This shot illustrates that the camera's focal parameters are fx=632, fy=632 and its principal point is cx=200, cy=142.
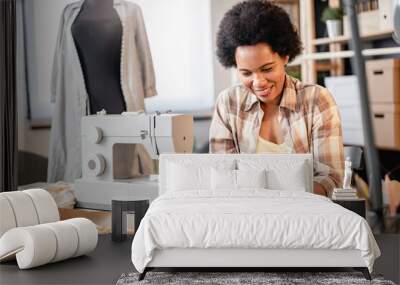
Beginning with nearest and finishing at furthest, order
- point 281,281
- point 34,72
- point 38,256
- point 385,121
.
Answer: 1. point 281,281
2. point 38,256
3. point 385,121
4. point 34,72

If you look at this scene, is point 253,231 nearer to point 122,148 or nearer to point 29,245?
point 29,245

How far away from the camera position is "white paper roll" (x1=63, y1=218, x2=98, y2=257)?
374 cm

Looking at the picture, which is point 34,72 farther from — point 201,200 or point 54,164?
point 201,200

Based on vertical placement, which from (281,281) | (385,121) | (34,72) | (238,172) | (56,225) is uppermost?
(34,72)

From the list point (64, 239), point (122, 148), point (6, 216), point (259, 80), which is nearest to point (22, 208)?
point (6, 216)

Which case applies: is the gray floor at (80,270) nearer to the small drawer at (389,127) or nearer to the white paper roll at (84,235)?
the white paper roll at (84,235)

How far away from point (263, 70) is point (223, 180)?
90 centimetres

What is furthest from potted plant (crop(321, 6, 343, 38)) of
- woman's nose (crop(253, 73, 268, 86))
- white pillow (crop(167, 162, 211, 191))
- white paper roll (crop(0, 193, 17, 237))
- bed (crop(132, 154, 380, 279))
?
white paper roll (crop(0, 193, 17, 237))

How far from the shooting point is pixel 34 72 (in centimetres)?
479

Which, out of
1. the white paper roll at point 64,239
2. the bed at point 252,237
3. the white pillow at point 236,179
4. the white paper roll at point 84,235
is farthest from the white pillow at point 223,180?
the white paper roll at point 64,239

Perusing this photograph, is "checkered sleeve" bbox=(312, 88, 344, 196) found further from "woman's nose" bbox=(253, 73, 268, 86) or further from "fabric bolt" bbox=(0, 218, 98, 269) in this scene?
"fabric bolt" bbox=(0, 218, 98, 269)

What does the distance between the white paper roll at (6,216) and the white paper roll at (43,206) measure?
0.67 ft

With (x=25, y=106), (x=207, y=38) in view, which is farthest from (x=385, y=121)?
(x=25, y=106)

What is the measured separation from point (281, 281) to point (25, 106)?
8.46 feet
